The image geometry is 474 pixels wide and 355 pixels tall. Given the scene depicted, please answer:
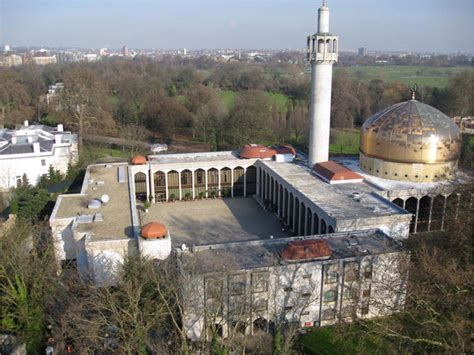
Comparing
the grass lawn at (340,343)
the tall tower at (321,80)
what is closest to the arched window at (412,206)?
the tall tower at (321,80)

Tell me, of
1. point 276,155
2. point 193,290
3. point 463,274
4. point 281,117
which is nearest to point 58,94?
point 281,117

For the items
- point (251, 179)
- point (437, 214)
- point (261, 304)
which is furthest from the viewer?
point (251, 179)

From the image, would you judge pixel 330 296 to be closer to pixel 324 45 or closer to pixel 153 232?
pixel 153 232

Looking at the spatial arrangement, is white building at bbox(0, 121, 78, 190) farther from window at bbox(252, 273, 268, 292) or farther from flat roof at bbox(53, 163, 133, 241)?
window at bbox(252, 273, 268, 292)

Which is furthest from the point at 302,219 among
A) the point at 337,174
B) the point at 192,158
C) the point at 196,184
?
the point at 192,158

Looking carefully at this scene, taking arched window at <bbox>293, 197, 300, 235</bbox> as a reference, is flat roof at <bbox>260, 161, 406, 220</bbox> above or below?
above

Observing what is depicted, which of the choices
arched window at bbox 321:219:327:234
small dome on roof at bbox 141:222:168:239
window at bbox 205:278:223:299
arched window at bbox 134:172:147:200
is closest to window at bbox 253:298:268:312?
window at bbox 205:278:223:299

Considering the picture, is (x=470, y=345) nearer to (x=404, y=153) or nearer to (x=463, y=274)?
(x=463, y=274)
